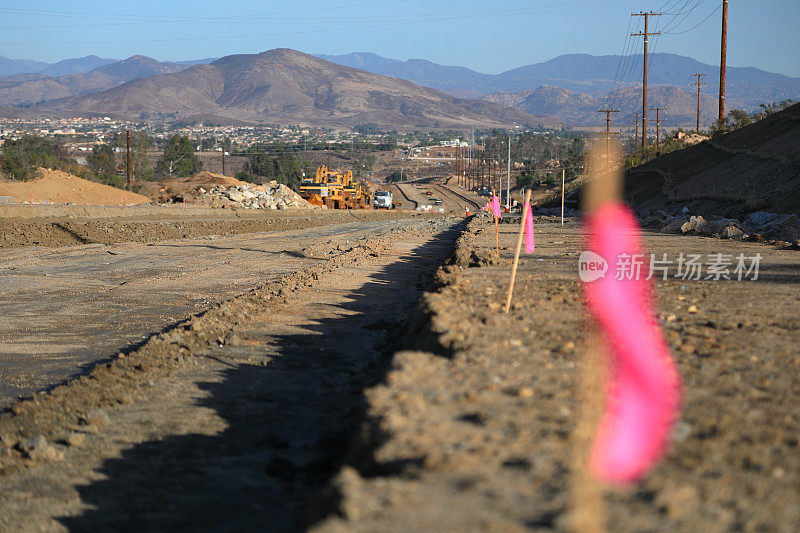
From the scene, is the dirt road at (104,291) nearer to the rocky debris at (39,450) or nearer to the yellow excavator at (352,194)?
the rocky debris at (39,450)

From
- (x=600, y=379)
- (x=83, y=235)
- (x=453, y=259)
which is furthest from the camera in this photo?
(x=83, y=235)

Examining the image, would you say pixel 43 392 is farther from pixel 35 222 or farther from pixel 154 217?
pixel 154 217

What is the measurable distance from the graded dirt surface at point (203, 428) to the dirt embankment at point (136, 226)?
1791cm

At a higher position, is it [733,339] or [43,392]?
[733,339]

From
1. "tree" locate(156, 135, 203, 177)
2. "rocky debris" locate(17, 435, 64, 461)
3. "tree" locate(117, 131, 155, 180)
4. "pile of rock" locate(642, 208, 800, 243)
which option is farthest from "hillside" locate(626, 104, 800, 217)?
"tree" locate(156, 135, 203, 177)

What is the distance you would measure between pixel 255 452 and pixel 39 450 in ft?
5.59

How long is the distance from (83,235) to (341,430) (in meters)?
24.3

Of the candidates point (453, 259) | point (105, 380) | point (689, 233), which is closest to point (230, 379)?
point (105, 380)

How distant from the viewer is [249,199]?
5722 cm

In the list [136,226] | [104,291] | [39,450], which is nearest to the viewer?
[39,450]

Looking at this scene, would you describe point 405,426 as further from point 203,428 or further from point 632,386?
point 203,428

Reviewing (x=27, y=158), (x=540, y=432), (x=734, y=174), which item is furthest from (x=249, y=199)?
(x=540, y=432)

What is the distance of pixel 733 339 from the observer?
805 centimetres

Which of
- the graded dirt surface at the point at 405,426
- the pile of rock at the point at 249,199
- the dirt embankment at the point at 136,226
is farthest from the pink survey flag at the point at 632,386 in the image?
the pile of rock at the point at 249,199
